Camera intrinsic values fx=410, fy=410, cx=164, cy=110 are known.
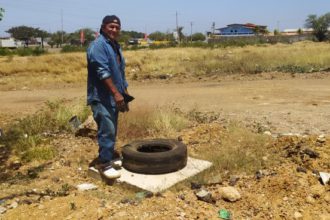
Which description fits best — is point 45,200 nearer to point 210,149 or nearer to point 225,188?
point 225,188

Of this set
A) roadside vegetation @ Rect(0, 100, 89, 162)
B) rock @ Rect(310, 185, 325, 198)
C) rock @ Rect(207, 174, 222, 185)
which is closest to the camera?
rock @ Rect(310, 185, 325, 198)

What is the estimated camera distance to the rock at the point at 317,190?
4.25m

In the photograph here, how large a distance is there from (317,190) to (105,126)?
2411 mm

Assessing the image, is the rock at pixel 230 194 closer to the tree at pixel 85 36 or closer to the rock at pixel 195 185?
the rock at pixel 195 185

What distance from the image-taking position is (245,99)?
10.8m

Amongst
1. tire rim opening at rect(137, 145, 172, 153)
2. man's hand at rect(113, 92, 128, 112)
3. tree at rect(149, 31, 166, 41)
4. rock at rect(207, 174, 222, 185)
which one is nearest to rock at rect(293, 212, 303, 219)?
rock at rect(207, 174, 222, 185)

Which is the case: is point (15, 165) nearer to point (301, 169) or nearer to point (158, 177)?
point (158, 177)

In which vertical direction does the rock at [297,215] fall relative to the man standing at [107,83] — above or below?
below

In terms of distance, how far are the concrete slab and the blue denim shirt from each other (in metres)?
0.87

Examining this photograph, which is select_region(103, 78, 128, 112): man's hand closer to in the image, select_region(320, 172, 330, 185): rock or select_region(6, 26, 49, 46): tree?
select_region(320, 172, 330, 185): rock

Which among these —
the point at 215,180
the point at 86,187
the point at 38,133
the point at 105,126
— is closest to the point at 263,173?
the point at 215,180

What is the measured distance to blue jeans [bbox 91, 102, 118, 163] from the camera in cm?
466

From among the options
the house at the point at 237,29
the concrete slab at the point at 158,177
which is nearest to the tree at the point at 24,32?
the house at the point at 237,29

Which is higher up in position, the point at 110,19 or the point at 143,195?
the point at 110,19
